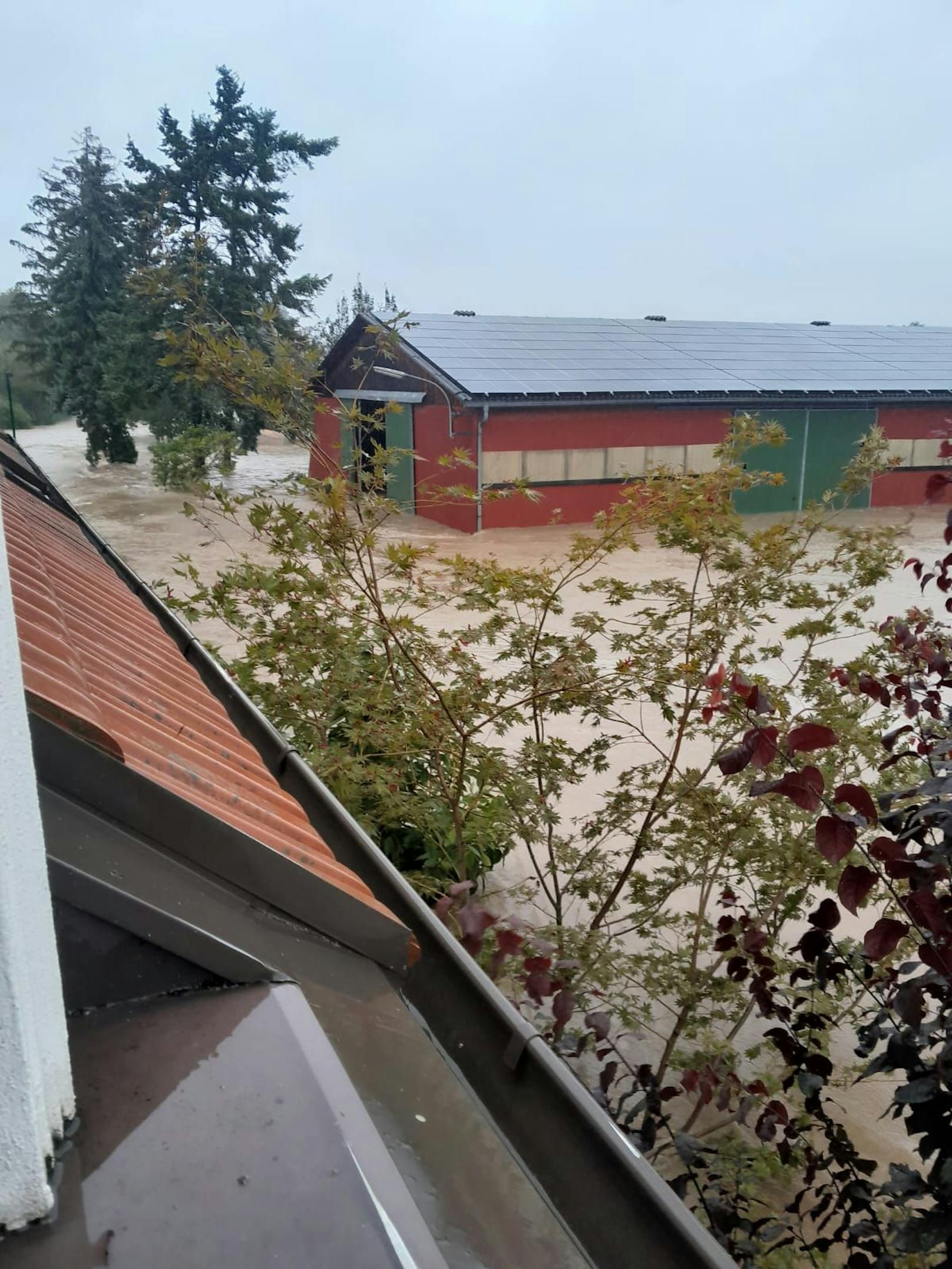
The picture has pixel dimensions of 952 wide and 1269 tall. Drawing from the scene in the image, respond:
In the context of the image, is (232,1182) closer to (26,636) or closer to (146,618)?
(26,636)

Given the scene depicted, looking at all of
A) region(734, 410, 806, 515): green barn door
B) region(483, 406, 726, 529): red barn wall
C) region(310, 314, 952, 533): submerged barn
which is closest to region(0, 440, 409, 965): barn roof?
region(310, 314, 952, 533): submerged barn

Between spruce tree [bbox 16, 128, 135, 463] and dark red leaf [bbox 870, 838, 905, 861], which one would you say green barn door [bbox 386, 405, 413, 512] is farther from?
dark red leaf [bbox 870, 838, 905, 861]

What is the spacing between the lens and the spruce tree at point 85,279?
28328mm

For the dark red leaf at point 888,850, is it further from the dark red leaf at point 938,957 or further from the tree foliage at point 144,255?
the tree foliage at point 144,255

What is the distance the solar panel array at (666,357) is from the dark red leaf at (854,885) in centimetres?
1649

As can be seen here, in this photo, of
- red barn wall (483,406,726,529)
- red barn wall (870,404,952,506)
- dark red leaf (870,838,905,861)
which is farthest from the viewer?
red barn wall (870,404,952,506)

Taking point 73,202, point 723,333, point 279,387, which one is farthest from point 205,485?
point 73,202

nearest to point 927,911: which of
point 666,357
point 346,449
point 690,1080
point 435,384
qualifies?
point 690,1080

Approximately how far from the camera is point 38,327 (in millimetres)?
31797

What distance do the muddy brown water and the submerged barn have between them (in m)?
0.91

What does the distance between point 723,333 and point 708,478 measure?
23.2 metres

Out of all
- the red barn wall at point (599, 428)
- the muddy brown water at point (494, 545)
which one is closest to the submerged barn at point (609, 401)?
the red barn wall at point (599, 428)

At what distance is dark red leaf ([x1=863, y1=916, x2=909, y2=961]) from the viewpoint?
157 centimetres

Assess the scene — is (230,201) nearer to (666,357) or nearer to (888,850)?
(666,357)
